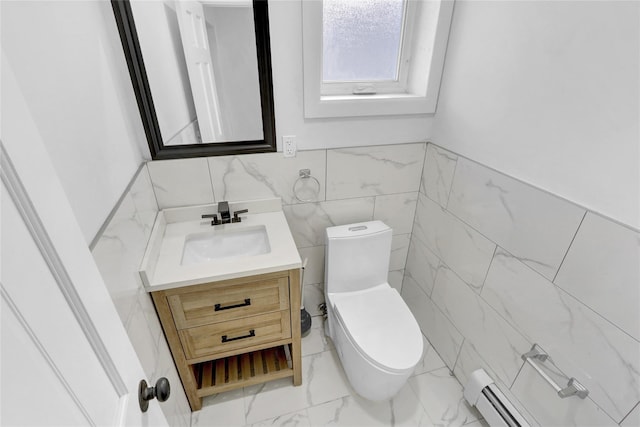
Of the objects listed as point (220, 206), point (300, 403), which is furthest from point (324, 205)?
point (300, 403)

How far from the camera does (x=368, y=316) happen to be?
4.99ft

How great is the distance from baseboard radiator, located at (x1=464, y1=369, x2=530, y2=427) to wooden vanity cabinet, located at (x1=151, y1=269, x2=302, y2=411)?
2.74 ft

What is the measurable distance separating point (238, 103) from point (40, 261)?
3.85 feet

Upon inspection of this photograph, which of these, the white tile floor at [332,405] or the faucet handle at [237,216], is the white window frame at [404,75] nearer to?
the faucet handle at [237,216]

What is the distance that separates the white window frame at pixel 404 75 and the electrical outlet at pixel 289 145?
14 cm

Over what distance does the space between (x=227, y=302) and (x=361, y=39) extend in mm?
1362

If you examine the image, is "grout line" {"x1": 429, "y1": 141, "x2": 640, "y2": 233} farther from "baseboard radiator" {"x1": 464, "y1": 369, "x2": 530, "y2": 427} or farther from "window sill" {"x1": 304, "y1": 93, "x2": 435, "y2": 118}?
"baseboard radiator" {"x1": 464, "y1": 369, "x2": 530, "y2": 427}

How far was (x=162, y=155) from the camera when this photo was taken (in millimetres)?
1354

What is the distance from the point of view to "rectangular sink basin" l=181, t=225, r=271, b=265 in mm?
1455

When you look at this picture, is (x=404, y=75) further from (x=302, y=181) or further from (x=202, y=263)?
(x=202, y=263)

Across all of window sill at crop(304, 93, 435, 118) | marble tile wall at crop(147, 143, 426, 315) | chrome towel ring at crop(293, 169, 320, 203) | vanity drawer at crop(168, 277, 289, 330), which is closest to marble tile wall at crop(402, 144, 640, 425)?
marble tile wall at crop(147, 143, 426, 315)

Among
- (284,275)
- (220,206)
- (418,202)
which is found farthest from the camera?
(418,202)

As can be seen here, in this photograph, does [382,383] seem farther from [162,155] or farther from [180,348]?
[162,155]

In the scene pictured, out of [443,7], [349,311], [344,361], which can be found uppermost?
[443,7]
